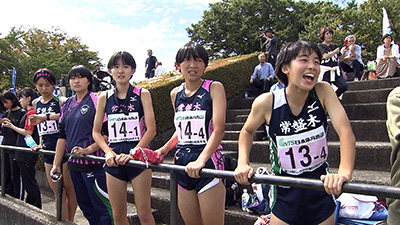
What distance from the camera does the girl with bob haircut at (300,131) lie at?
6.15 ft

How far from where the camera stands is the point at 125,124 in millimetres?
2936

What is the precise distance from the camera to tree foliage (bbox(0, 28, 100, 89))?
93.6 feet

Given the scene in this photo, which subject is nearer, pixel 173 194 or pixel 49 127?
pixel 173 194

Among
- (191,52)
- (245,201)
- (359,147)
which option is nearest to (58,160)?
(191,52)

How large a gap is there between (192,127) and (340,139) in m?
1.12

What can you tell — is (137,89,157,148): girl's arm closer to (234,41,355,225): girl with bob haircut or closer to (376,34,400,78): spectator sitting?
(234,41,355,225): girl with bob haircut

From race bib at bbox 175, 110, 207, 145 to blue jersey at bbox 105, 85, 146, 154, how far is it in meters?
0.53

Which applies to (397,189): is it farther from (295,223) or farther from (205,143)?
(205,143)

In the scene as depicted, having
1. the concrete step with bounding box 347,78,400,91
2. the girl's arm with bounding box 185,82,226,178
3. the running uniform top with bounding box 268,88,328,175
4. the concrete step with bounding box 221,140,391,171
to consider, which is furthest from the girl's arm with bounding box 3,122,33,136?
the concrete step with bounding box 347,78,400,91

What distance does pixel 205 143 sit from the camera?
252 centimetres

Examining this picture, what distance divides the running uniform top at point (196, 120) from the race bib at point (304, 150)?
751 mm

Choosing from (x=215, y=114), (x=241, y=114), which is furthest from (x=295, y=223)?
(x=241, y=114)

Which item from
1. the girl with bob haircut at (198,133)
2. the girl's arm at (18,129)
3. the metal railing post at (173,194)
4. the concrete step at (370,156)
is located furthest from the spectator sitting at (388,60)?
the girl's arm at (18,129)

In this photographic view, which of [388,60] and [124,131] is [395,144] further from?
[388,60]
